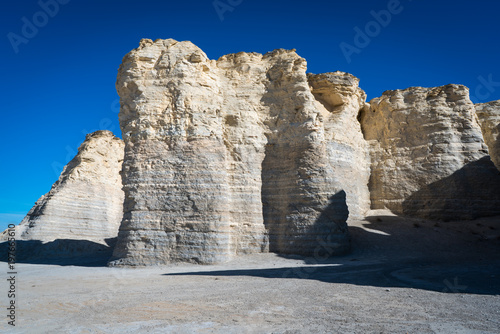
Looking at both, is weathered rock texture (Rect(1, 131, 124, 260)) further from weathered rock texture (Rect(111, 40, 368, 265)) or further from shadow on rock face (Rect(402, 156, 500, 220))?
shadow on rock face (Rect(402, 156, 500, 220))

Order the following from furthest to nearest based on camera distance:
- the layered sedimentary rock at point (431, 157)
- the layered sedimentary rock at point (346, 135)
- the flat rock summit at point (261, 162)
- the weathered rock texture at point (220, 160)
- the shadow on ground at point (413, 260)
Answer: the layered sedimentary rock at point (346, 135) < the layered sedimentary rock at point (431, 157) < the flat rock summit at point (261, 162) < the weathered rock texture at point (220, 160) < the shadow on ground at point (413, 260)

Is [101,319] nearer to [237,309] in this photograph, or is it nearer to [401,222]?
[237,309]

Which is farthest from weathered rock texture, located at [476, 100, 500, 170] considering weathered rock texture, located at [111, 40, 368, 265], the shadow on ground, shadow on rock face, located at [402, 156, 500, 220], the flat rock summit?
weathered rock texture, located at [111, 40, 368, 265]

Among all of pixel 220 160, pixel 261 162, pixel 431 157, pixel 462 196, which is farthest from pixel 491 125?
pixel 220 160

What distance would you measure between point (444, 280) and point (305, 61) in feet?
39.5

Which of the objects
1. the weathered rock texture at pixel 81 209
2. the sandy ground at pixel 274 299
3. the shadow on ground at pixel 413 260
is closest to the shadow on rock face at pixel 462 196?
the shadow on ground at pixel 413 260

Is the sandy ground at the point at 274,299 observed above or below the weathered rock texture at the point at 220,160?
below

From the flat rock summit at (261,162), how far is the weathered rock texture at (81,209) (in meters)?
0.12

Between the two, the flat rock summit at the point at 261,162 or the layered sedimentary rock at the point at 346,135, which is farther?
the layered sedimentary rock at the point at 346,135

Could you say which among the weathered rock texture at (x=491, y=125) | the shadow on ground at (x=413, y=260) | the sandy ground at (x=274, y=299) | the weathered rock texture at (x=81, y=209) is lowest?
the sandy ground at (x=274, y=299)

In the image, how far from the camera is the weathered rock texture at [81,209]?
19844mm

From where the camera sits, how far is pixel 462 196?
1811cm

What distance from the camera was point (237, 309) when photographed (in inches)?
223

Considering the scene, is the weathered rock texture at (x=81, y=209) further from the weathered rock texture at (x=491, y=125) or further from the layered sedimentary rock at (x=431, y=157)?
the weathered rock texture at (x=491, y=125)
